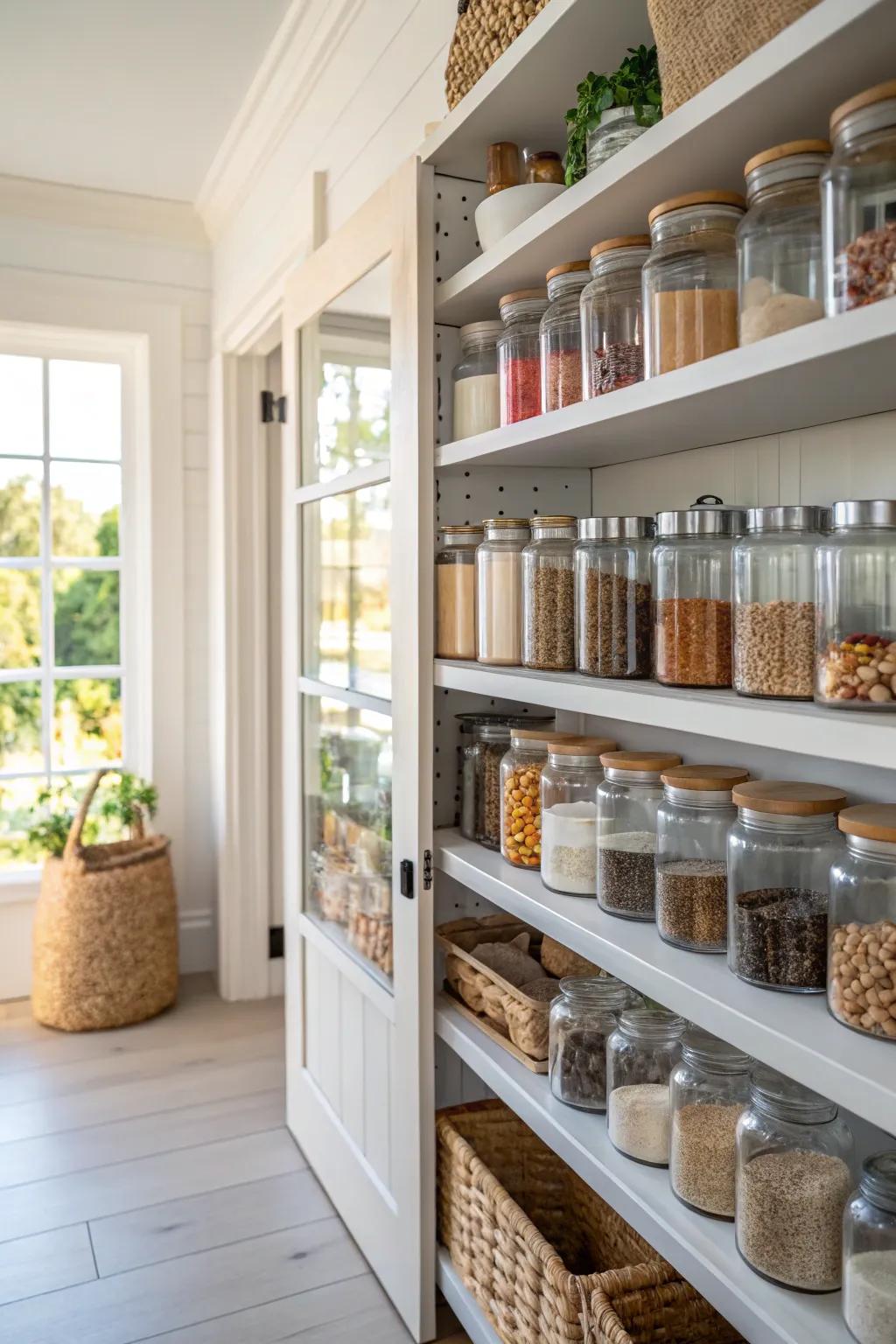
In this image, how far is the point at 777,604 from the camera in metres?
1.04

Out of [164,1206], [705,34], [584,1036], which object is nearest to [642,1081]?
[584,1036]

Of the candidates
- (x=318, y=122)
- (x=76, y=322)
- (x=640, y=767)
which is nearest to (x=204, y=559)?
(x=76, y=322)

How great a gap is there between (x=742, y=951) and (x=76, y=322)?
3.15 m

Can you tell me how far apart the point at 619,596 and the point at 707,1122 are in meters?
0.62

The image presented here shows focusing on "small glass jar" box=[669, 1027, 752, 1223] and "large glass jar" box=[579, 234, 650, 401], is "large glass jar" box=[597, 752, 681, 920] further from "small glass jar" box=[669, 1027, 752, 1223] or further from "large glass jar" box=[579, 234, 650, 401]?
"large glass jar" box=[579, 234, 650, 401]

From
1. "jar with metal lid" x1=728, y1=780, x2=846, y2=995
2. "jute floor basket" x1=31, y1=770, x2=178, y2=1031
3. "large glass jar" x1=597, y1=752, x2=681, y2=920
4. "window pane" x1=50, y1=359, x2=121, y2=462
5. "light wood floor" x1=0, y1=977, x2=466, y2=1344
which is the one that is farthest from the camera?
"window pane" x1=50, y1=359, x2=121, y2=462

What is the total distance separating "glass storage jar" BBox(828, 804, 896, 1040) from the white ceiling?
223 centimetres

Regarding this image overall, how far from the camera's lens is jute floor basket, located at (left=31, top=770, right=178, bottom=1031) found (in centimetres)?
318

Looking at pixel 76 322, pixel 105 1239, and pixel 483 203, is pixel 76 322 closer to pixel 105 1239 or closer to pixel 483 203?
pixel 483 203

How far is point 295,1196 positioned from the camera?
90.4 inches

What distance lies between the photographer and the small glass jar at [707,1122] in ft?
3.76

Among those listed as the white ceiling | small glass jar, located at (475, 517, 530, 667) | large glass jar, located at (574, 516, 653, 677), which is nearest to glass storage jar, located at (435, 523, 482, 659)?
small glass jar, located at (475, 517, 530, 667)

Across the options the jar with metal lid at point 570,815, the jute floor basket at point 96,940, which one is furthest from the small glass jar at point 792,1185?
the jute floor basket at point 96,940

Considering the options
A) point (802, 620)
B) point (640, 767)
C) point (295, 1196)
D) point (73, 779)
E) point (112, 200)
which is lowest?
point (295, 1196)
